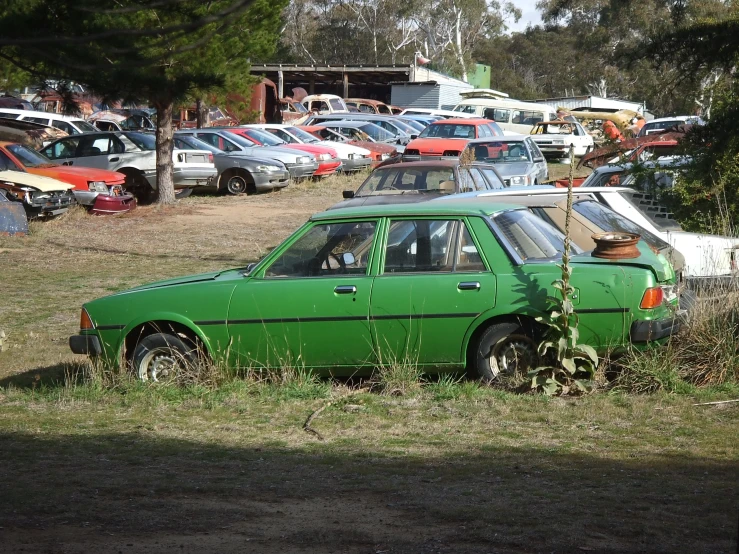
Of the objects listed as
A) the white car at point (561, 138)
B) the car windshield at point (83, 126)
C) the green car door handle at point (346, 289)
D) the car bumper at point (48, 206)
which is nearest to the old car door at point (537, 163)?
the car bumper at point (48, 206)

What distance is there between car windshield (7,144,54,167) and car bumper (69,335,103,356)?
13582 millimetres

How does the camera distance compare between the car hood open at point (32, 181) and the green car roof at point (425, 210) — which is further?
the car hood open at point (32, 181)

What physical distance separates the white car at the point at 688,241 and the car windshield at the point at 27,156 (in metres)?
13.0

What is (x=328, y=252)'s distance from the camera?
7.77m

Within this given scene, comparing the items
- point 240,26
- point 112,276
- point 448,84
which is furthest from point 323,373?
point 448,84

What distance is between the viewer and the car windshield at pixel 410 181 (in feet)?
49.1

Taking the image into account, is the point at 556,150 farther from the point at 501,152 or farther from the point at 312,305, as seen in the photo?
the point at 312,305

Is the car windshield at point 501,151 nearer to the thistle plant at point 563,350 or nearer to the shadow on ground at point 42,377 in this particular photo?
the shadow on ground at point 42,377

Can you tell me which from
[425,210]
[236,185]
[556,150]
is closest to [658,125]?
[556,150]

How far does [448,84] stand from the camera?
53.5 metres

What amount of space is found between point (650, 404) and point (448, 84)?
4800cm

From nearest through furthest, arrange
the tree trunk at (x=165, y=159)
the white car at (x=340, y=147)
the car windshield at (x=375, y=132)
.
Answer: the tree trunk at (x=165, y=159), the white car at (x=340, y=147), the car windshield at (x=375, y=132)

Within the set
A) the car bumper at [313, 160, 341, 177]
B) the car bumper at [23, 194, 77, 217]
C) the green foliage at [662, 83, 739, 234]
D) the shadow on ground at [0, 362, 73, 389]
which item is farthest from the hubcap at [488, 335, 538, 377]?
the car bumper at [313, 160, 341, 177]

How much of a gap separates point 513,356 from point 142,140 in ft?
58.6
